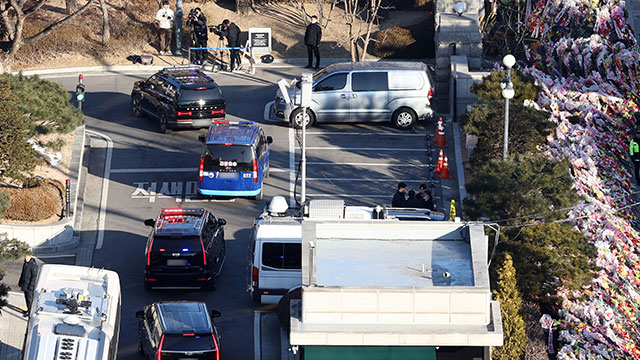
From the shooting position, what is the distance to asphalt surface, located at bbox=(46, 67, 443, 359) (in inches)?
1091

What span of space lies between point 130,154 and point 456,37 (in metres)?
11.4

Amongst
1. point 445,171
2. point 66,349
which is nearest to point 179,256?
point 66,349

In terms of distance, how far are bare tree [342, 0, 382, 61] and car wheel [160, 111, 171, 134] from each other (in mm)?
7922

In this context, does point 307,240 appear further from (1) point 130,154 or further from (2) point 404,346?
(1) point 130,154

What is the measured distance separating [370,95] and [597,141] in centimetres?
713

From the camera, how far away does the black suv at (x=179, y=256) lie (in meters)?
26.9

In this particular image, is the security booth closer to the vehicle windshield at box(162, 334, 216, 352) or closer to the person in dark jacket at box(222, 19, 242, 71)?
the vehicle windshield at box(162, 334, 216, 352)

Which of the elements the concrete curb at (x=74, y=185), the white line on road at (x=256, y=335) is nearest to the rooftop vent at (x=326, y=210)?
the white line on road at (x=256, y=335)

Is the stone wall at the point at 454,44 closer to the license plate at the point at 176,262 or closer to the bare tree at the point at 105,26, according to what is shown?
the bare tree at the point at 105,26

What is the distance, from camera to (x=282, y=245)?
1037 inches

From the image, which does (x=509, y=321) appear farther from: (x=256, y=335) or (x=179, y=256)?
(x=179, y=256)

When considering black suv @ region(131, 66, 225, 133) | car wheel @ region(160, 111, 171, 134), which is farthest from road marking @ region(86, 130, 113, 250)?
black suv @ region(131, 66, 225, 133)

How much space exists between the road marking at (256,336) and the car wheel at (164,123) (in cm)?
1115

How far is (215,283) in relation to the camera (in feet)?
92.7
